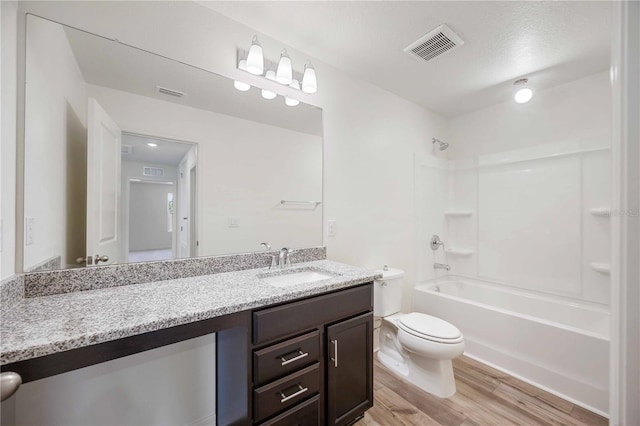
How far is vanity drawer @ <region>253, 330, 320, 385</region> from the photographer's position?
1087 mm

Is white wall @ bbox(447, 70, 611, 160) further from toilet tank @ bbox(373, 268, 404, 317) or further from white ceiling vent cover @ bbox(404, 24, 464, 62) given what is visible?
toilet tank @ bbox(373, 268, 404, 317)

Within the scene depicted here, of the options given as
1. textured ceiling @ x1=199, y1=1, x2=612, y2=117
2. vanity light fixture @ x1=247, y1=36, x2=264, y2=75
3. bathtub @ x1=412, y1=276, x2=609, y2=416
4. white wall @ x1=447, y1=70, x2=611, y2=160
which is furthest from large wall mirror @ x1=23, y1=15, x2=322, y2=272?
white wall @ x1=447, y1=70, x2=611, y2=160

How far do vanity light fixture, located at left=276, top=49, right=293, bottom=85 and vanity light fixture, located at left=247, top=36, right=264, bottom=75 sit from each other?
126 mm

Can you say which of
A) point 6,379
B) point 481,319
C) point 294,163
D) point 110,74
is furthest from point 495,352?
point 110,74

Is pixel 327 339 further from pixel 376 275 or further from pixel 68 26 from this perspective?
pixel 68 26

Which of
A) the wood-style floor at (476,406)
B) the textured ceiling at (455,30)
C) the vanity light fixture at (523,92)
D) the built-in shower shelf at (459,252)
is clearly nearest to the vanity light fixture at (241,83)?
the textured ceiling at (455,30)

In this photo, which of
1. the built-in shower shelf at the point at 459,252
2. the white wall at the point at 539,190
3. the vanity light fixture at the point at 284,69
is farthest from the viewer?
the built-in shower shelf at the point at 459,252

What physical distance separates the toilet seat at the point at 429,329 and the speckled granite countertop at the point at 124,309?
0.77 metres

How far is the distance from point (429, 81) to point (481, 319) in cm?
207

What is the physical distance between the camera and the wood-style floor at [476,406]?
156 cm

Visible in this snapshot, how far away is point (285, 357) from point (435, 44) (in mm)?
2099

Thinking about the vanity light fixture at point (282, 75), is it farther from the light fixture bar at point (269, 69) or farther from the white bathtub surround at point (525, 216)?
the white bathtub surround at point (525, 216)

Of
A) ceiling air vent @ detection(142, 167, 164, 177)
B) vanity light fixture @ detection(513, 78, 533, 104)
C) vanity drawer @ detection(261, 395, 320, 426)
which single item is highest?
vanity light fixture @ detection(513, 78, 533, 104)

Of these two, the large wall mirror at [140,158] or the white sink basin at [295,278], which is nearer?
the large wall mirror at [140,158]
